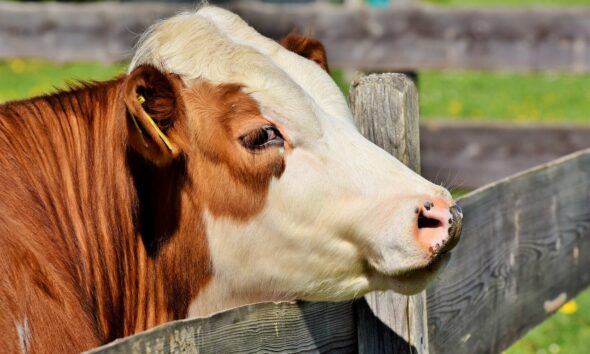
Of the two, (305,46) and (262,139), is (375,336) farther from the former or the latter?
(305,46)

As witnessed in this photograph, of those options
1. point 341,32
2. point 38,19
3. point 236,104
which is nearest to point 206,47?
point 236,104

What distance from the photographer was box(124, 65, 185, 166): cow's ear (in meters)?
2.90

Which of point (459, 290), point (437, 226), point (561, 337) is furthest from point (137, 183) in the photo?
point (561, 337)

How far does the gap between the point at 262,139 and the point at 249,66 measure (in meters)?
0.24

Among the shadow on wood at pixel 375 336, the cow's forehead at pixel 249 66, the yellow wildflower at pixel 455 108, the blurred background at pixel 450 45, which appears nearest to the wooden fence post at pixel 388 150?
the shadow on wood at pixel 375 336

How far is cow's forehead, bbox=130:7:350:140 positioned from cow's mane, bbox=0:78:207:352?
22 centimetres

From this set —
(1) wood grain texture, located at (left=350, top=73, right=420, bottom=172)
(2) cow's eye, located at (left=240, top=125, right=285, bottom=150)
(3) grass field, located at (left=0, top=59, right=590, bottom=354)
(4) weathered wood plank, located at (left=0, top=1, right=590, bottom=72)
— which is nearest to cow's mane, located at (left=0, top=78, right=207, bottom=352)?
(2) cow's eye, located at (left=240, top=125, right=285, bottom=150)

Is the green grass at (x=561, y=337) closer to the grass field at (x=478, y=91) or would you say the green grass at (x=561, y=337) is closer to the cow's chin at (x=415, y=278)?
the cow's chin at (x=415, y=278)

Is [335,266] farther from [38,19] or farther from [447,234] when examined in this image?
[38,19]

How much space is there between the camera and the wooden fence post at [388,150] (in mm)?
3162

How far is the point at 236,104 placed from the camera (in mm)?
3008

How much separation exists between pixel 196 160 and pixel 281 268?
1.38 ft

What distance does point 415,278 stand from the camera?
2.86m

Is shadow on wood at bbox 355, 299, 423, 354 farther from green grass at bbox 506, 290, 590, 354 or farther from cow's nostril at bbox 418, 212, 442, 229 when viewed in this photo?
green grass at bbox 506, 290, 590, 354
